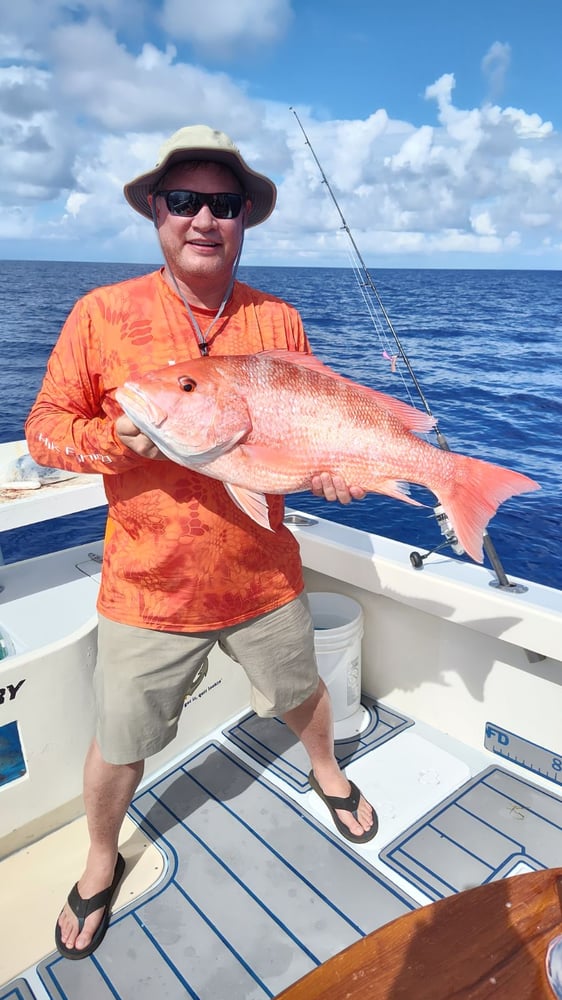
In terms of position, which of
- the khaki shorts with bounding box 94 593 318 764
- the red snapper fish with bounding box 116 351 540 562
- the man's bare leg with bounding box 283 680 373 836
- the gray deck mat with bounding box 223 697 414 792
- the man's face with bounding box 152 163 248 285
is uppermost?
the man's face with bounding box 152 163 248 285

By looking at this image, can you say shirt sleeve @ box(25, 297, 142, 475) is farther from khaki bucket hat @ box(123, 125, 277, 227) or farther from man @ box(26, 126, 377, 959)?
khaki bucket hat @ box(123, 125, 277, 227)

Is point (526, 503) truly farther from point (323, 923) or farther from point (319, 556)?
point (323, 923)

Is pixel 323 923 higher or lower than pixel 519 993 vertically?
lower

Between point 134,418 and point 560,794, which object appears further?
point 560,794

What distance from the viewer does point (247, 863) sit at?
2666 mm

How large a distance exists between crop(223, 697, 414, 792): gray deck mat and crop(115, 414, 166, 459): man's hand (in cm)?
201

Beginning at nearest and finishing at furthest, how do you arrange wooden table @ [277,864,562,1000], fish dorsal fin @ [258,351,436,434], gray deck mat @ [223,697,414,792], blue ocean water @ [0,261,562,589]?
wooden table @ [277,864,562,1000] → fish dorsal fin @ [258,351,436,434] → gray deck mat @ [223,697,414,792] → blue ocean water @ [0,261,562,589]

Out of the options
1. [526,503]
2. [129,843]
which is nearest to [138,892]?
[129,843]

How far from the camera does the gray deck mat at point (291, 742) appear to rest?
3.20 metres

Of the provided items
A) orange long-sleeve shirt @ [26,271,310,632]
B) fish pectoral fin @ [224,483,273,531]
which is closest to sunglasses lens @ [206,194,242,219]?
orange long-sleeve shirt @ [26,271,310,632]

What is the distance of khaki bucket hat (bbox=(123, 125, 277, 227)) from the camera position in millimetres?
1952

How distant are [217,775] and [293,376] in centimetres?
216

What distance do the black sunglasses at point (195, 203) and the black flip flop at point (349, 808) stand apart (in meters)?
2.41

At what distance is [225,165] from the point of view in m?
2.08
